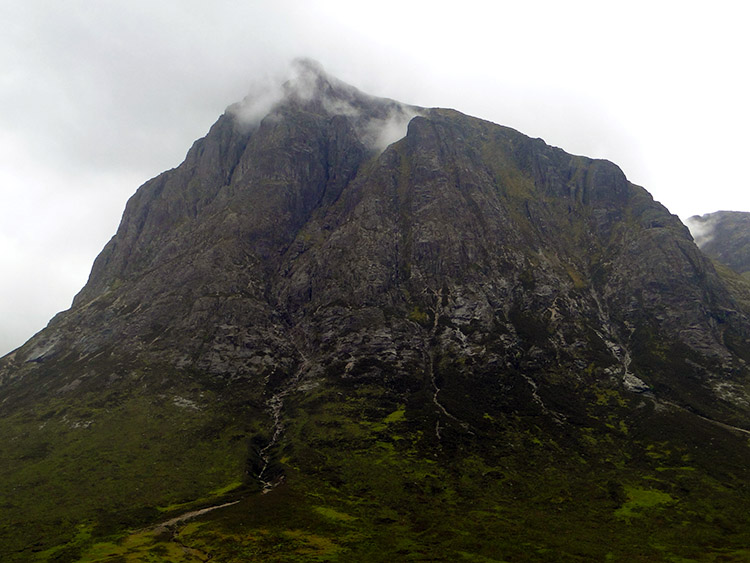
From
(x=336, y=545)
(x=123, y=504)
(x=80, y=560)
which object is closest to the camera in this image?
(x=80, y=560)

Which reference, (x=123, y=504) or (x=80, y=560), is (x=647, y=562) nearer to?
(x=80, y=560)

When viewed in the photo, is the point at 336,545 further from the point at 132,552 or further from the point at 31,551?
the point at 31,551

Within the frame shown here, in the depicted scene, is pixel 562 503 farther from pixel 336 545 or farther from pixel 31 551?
pixel 31 551

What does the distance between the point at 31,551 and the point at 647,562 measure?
19525 centimetres

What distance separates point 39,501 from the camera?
7603 inches

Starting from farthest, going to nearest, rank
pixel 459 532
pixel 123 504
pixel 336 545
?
pixel 123 504
pixel 459 532
pixel 336 545

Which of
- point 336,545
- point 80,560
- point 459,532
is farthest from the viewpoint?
point 459,532

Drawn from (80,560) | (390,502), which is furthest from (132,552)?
(390,502)

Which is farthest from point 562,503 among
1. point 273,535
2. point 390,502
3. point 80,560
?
point 80,560

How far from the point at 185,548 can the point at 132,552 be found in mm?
15350

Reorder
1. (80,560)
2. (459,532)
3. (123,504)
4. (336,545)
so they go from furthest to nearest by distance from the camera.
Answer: (123,504) < (459,532) < (336,545) < (80,560)

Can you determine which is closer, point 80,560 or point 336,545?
point 80,560

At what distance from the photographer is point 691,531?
17088 centimetres

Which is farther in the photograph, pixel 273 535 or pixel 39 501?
pixel 39 501
